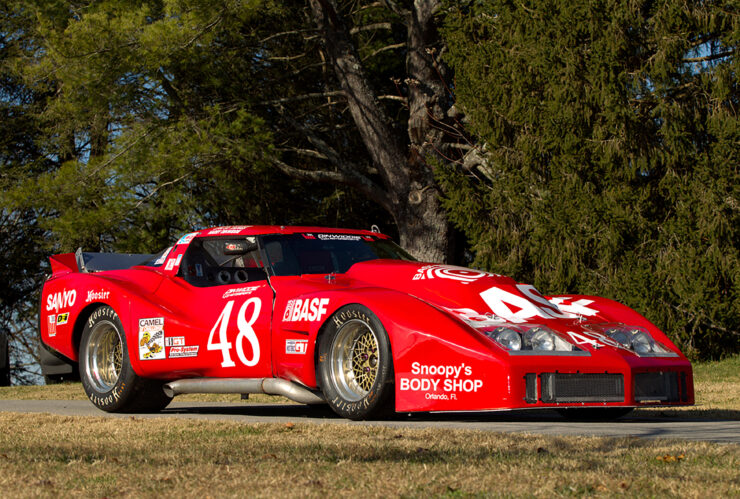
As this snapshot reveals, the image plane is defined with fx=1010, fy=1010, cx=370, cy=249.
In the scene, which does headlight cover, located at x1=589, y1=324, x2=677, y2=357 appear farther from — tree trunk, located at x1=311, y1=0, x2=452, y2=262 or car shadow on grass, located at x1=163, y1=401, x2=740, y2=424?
tree trunk, located at x1=311, y1=0, x2=452, y2=262

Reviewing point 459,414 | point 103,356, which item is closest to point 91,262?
point 103,356

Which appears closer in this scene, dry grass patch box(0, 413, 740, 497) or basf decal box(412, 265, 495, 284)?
dry grass patch box(0, 413, 740, 497)

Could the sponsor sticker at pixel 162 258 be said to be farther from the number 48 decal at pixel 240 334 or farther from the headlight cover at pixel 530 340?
the headlight cover at pixel 530 340

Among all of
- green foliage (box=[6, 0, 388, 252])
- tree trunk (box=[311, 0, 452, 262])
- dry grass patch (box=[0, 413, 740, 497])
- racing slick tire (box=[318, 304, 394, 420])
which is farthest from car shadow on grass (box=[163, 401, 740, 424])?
green foliage (box=[6, 0, 388, 252])

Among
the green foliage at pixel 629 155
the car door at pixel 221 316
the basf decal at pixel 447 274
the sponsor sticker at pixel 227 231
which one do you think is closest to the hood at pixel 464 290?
the basf decal at pixel 447 274

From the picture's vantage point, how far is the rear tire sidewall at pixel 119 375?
869 centimetres

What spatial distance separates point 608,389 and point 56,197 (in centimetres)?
1550

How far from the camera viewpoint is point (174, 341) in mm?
8352

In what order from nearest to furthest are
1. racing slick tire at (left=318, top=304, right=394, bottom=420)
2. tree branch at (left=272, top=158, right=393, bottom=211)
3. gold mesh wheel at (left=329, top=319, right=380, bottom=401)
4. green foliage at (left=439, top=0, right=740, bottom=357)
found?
racing slick tire at (left=318, top=304, right=394, bottom=420) → gold mesh wheel at (left=329, top=319, right=380, bottom=401) → green foliage at (left=439, top=0, right=740, bottom=357) → tree branch at (left=272, top=158, right=393, bottom=211)

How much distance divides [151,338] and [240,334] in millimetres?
1079

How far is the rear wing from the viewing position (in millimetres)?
9891

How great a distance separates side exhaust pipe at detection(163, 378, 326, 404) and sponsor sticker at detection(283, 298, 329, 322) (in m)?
0.48

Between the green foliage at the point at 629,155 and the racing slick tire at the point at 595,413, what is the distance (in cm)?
656

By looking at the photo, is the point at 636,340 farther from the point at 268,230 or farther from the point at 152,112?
the point at 152,112
